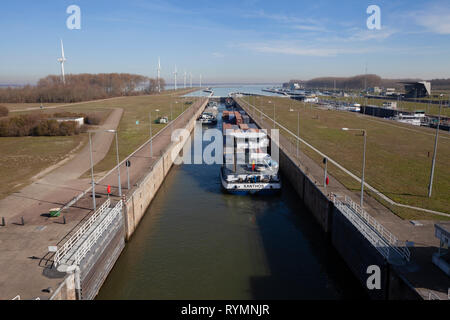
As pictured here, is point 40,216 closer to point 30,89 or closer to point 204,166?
point 204,166

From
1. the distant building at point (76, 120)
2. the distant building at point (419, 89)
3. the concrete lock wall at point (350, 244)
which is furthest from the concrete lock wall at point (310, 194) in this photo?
the distant building at point (419, 89)

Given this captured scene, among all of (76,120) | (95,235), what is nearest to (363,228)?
(95,235)

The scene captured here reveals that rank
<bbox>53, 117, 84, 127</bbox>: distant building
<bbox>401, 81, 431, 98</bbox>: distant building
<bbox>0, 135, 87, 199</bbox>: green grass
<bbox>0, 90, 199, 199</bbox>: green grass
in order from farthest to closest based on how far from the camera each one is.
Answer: <bbox>401, 81, 431, 98</bbox>: distant building
<bbox>53, 117, 84, 127</bbox>: distant building
<bbox>0, 90, 199, 199</bbox>: green grass
<bbox>0, 135, 87, 199</bbox>: green grass

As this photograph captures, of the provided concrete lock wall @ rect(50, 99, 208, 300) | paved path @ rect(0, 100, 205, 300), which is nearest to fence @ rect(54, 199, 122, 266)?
concrete lock wall @ rect(50, 99, 208, 300)

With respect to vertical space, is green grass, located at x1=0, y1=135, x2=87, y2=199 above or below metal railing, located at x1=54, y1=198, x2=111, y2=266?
above

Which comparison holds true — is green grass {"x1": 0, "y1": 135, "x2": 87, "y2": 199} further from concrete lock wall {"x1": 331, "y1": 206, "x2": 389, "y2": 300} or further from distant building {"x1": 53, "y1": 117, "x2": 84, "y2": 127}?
concrete lock wall {"x1": 331, "y1": 206, "x2": 389, "y2": 300}

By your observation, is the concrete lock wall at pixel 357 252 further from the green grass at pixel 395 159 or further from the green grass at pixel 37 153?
the green grass at pixel 37 153
